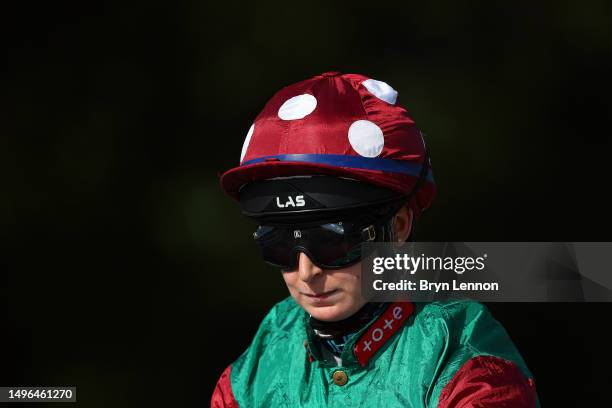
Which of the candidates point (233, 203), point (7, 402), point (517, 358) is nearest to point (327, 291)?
point (517, 358)

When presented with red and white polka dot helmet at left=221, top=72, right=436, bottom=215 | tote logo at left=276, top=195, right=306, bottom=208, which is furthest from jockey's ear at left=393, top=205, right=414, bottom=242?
tote logo at left=276, top=195, right=306, bottom=208

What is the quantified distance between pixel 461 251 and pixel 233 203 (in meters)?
1.04

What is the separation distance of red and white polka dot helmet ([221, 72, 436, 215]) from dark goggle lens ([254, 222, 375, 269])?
0.10 meters

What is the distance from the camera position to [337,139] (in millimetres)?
1985

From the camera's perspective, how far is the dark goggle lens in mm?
1990

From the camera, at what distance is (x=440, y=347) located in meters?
2.01

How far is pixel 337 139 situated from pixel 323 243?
0.20 metres

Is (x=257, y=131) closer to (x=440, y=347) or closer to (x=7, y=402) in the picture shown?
(x=440, y=347)

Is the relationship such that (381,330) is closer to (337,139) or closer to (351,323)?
(351,323)

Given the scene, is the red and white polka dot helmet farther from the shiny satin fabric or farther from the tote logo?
the shiny satin fabric

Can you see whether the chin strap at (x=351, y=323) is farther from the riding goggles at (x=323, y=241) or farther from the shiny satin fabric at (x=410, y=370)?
the riding goggles at (x=323, y=241)

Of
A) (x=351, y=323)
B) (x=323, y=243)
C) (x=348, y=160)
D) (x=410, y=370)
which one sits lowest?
(x=410, y=370)

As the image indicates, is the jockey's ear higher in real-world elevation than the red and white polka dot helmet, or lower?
lower

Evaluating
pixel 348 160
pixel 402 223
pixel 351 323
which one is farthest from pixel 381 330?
Result: pixel 348 160
